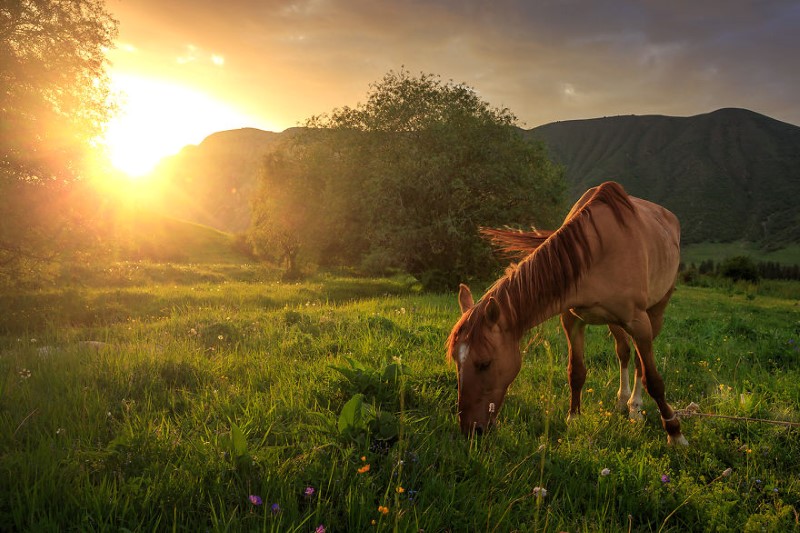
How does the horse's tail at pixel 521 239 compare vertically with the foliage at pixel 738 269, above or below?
above

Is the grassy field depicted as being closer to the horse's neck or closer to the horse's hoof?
the horse's hoof

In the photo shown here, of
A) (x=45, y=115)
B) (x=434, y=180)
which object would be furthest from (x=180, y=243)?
(x=434, y=180)

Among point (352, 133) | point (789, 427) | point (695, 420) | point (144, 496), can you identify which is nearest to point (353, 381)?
point (144, 496)

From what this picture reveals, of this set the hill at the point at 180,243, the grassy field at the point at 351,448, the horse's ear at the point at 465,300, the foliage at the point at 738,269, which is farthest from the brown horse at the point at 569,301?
the foliage at the point at 738,269

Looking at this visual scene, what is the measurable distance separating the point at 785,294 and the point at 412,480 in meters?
46.9

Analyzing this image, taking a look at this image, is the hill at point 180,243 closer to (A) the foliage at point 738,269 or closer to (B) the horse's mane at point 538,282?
(B) the horse's mane at point 538,282

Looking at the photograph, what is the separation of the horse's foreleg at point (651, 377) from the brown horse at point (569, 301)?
0.4 inches

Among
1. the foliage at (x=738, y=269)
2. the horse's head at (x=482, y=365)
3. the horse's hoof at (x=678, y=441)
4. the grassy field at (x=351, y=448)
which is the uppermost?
the horse's head at (x=482, y=365)

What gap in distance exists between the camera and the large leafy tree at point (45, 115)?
12711mm

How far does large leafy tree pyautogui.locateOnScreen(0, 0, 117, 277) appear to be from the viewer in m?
12.7

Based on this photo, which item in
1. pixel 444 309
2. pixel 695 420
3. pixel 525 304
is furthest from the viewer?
pixel 444 309

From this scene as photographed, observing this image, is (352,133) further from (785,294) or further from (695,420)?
(785,294)

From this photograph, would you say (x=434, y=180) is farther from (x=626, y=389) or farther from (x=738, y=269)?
(x=738, y=269)

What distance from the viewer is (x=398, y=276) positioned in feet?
117
